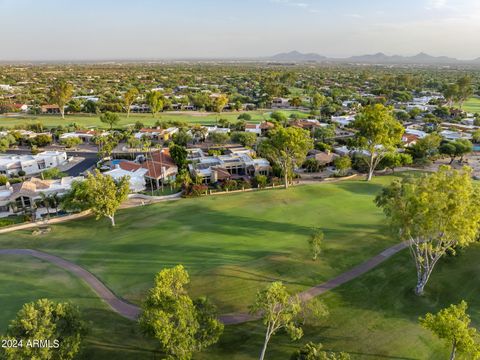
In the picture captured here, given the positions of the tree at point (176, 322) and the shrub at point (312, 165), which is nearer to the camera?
the tree at point (176, 322)

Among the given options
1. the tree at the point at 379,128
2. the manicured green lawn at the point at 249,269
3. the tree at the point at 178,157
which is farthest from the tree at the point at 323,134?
the manicured green lawn at the point at 249,269

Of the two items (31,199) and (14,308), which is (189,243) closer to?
(14,308)

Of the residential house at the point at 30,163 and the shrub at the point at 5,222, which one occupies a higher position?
the residential house at the point at 30,163

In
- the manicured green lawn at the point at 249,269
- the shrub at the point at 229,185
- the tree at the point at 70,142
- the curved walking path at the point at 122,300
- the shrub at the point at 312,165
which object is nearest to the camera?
the manicured green lawn at the point at 249,269

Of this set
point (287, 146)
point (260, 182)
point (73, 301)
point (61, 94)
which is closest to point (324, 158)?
point (260, 182)

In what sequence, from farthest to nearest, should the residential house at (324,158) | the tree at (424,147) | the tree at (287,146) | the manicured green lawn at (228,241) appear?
1. the tree at (424,147)
2. the residential house at (324,158)
3. the tree at (287,146)
4. the manicured green lawn at (228,241)

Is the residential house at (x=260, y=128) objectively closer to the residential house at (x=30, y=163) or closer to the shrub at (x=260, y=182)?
the shrub at (x=260, y=182)

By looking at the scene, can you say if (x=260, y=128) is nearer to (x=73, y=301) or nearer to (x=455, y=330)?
(x=73, y=301)
